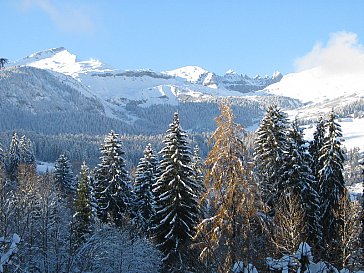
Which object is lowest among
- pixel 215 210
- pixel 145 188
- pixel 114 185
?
pixel 145 188

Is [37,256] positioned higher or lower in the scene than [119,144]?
lower

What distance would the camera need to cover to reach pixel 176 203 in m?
28.5

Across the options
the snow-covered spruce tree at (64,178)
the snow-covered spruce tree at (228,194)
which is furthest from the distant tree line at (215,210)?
the snow-covered spruce tree at (64,178)

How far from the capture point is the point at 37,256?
26.1m

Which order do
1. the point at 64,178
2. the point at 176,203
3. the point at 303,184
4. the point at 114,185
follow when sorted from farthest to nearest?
the point at 64,178, the point at 114,185, the point at 303,184, the point at 176,203

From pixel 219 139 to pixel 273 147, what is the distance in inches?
558

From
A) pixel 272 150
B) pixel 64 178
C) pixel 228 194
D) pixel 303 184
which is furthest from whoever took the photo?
pixel 64 178

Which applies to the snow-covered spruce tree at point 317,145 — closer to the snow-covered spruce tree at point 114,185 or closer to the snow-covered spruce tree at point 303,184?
the snow-covered spruce tree at point 303,184

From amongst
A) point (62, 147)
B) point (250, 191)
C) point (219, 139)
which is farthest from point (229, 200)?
point (62, 147)

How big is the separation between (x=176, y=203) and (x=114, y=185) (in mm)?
11813

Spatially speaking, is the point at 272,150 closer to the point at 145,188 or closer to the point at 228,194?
the point at 145,188

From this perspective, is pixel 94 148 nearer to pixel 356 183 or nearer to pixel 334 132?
pixel 356 183

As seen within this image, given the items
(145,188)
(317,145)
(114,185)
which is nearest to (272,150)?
(317,145)

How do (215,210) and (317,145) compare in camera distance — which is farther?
(317,145)
